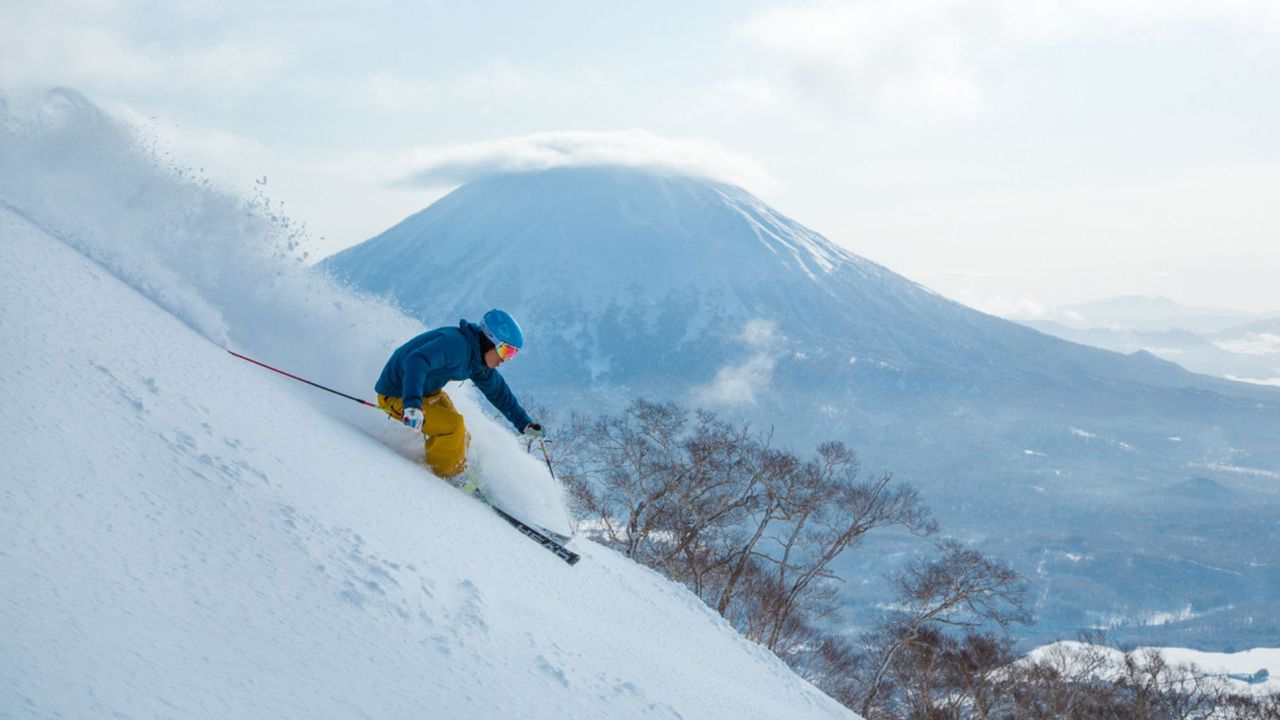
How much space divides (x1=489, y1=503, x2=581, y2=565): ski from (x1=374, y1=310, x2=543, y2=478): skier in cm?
50

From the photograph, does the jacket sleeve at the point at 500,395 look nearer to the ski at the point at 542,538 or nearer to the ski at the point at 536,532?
the ski at the point at 536,532

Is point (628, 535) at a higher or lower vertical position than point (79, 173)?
lower

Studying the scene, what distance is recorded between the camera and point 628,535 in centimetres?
1844

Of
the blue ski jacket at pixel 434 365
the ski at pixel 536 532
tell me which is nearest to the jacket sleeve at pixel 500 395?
the blue ski jacket at pixel 434 365

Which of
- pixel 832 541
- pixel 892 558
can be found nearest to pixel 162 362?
pixel 832 541

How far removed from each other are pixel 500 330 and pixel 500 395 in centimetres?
67

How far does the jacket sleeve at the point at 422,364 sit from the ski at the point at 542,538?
96cm

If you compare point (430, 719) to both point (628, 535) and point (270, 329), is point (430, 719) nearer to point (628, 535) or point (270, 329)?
point (270, 329)

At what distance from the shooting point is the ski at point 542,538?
5273 millimetres

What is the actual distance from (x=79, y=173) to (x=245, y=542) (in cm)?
542

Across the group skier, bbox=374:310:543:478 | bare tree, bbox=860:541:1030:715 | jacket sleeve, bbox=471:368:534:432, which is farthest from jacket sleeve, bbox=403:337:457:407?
bare tree, bbox=860:541:1030:715

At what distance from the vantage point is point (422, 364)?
532 cm

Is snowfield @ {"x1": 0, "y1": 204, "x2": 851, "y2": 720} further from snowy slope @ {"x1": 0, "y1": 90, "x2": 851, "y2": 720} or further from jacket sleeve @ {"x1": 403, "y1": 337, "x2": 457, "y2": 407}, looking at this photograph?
jacket sleeve @ {"x1": 403, "y1": 337, "x2": 457, "y2": 407}

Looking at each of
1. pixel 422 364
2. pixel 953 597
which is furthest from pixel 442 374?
pixel 953 597
